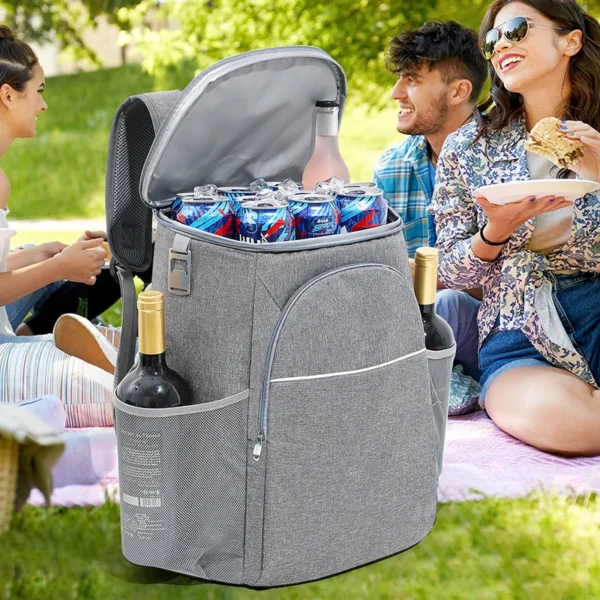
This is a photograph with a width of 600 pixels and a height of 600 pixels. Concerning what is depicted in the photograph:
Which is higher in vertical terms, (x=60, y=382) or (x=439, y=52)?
(x=439, y=52)

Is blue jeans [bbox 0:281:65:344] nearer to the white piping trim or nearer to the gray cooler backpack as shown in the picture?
the gray cooler backpack

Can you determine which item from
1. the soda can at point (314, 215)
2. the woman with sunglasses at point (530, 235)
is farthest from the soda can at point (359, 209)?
the woman with sunglasses at point (530, 235)

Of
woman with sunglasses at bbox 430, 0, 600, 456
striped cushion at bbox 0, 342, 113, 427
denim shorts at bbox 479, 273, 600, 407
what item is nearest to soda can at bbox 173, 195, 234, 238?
striped cushion at bbox 0, 342, 113, 427

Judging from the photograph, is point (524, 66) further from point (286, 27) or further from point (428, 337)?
point (286, 27)

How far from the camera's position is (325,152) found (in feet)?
7.17

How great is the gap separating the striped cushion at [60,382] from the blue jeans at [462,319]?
A: 3.48 ft

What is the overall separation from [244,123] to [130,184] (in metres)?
0.29

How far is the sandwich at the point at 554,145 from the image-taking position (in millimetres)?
2451

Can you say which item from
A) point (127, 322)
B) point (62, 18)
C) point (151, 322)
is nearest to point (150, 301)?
point (151, 322)

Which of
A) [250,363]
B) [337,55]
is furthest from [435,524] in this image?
[337,55]

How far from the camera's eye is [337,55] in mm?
5703

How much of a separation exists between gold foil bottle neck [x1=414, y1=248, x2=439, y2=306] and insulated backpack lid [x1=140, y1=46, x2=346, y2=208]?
0.45 metres

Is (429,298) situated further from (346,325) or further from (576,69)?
(576,69)

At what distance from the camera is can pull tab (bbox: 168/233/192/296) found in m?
1.78
